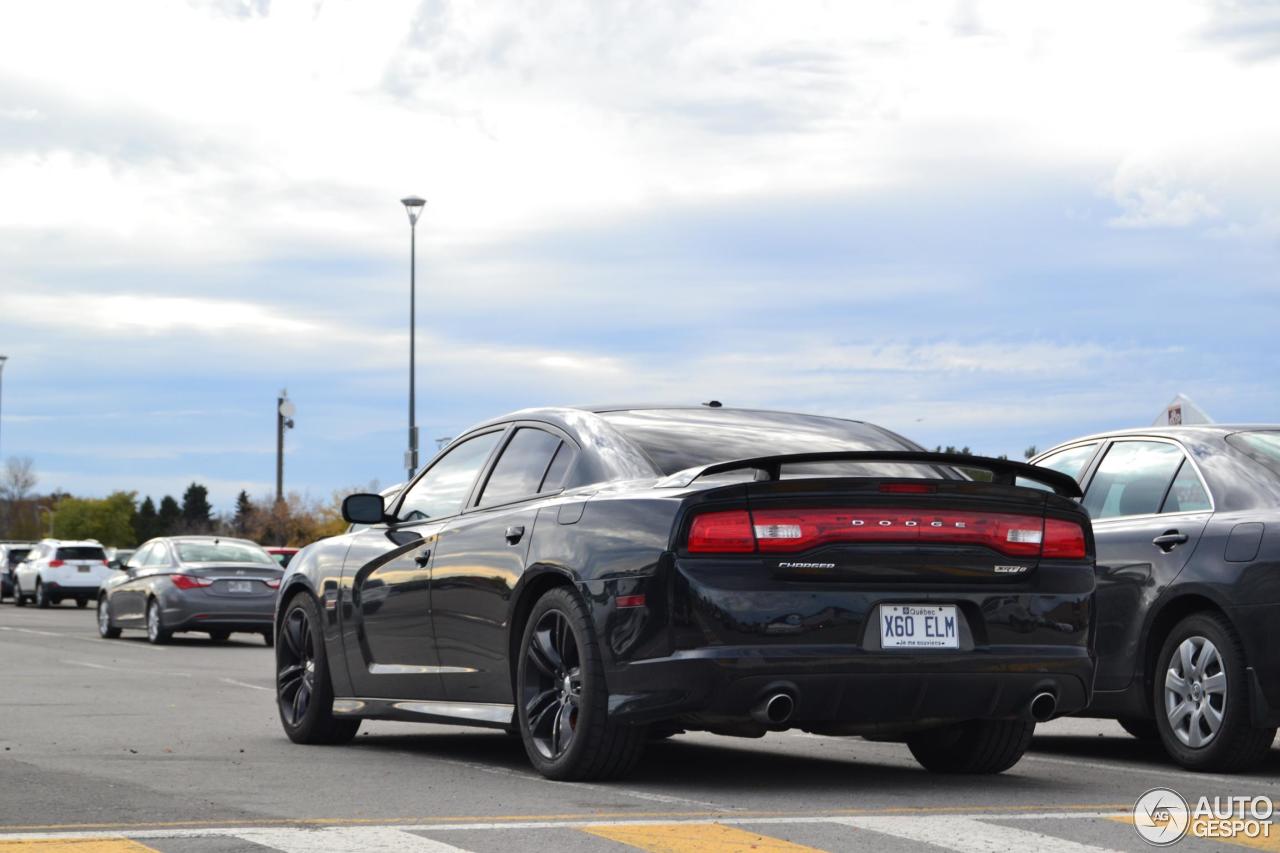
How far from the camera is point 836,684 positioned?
7090 millimetres

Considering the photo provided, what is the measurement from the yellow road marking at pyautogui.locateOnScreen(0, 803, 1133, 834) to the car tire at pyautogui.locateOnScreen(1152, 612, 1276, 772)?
1618 millimetres

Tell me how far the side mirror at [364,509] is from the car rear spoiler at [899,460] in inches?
90.3

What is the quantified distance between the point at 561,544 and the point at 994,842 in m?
2.29

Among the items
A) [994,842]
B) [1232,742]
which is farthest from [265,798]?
[1232,742]

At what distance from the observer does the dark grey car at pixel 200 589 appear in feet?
84.0

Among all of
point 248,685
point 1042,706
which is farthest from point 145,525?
point 1042,706

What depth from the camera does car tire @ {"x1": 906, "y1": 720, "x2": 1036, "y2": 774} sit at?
823 centimetres

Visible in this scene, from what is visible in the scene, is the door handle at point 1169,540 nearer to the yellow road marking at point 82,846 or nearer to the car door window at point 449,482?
the car door window at point 449,482

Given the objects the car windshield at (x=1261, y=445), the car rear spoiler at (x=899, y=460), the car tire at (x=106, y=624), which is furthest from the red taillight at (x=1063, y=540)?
the car tire at (x=106, y=624)

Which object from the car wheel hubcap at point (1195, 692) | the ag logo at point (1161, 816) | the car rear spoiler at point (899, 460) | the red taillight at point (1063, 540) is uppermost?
the car rear spoiler at point (899, 460)

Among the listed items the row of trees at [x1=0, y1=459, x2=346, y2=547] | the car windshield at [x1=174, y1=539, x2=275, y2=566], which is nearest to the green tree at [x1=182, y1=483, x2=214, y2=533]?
the row of trees at [x1=0, y1=459, x2=346, y2=547]

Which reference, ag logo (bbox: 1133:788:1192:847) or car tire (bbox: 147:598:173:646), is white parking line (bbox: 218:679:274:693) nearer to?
car tire (bbox: 147:598:173:646)

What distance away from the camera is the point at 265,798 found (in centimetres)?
730

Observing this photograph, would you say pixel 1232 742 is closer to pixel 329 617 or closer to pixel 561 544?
pixel 561 544
